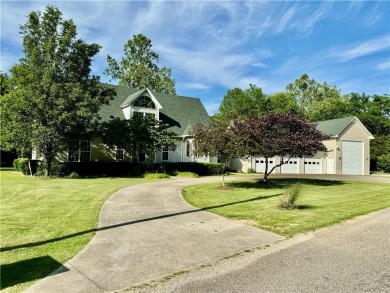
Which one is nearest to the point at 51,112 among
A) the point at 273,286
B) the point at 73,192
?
the point at 73,192

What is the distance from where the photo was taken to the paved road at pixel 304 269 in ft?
13.4

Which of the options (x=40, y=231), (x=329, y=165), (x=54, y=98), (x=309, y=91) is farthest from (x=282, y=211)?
(x=309, y=91)

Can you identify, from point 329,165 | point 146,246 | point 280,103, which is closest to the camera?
point 146,246

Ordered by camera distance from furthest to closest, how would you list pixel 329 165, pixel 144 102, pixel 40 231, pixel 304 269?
1. pixel 329 165
2. pixel 144 102
3. pixel 40 231
4. pixel 304 269

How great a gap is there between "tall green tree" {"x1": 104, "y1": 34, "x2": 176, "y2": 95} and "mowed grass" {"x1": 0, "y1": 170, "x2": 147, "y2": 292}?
110 ft

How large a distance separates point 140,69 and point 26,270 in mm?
41158

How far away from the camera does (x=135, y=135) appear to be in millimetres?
22344

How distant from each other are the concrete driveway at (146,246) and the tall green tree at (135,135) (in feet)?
43.5

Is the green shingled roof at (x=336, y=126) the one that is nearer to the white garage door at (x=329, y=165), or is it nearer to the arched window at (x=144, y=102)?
the white garage door at (x=329, y=165)

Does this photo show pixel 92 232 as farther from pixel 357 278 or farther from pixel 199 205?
pixel 357 278

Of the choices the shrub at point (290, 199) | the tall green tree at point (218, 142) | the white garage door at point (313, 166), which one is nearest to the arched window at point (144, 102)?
the tall green tree at point (218, 142)

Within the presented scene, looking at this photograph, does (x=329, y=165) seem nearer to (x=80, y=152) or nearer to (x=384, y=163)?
(x=384, y=163)

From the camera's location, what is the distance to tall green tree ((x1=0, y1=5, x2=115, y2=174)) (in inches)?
725

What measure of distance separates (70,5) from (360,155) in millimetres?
35107
